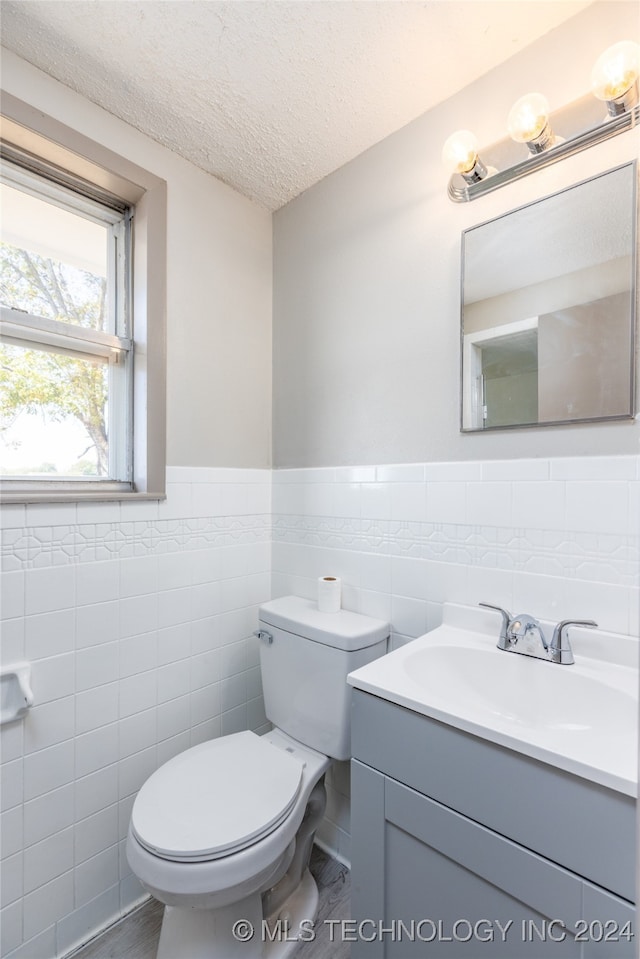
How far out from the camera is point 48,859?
114cm

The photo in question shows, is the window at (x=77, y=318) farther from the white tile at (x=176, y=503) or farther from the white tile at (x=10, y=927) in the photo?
the white tile at (x=10, y=927)

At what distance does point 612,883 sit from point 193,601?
1235mm

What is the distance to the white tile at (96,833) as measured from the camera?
47.0 inches

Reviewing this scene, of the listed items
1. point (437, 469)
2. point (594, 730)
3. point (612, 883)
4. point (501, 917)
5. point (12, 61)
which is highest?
point (12, 61)

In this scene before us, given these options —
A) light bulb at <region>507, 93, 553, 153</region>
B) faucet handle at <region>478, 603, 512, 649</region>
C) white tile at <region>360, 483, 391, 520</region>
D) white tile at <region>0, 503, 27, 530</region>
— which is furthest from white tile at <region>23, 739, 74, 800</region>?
light bulb at <region>507, 93, 553, 153</region>

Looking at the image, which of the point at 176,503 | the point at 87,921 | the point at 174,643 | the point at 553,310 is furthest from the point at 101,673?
the point at 553,310

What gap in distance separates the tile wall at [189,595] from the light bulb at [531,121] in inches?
30.4

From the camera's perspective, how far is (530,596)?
1070 millimetres

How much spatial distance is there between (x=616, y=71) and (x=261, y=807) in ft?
5.98

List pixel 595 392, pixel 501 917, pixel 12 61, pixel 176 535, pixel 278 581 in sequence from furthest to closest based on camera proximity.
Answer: pixel 278 581 → pixel 176 535 → pixel 12 61 → pixel 595 392 → pixel 501 917

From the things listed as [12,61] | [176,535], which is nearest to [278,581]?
[176,535]

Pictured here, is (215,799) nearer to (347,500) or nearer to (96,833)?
(96,833)

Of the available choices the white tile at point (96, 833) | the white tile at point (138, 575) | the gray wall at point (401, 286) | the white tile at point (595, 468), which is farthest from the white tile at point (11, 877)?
the white tile at point (595, 468)

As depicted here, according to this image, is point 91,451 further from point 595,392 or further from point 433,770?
point 595,392
